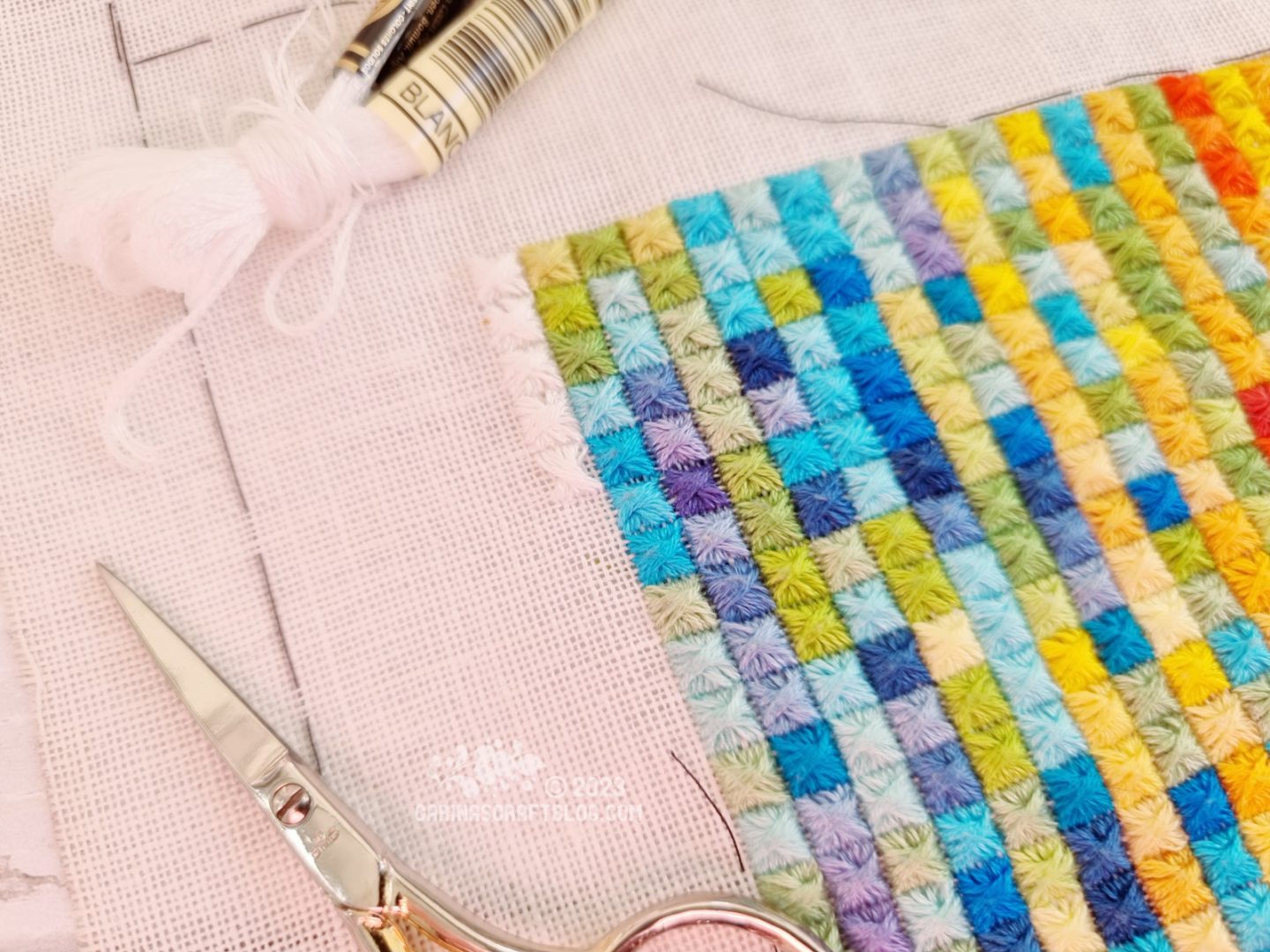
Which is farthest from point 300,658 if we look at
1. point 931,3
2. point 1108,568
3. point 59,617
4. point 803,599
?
point 931,3

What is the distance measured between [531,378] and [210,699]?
0.22 metres

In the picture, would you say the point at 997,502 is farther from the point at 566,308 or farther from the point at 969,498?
the point at 566,308

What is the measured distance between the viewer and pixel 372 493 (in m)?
0.50

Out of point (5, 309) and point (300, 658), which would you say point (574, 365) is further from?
point (5, 309)

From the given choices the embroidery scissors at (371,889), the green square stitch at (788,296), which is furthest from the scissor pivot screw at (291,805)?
the green square stitch at (788,296)

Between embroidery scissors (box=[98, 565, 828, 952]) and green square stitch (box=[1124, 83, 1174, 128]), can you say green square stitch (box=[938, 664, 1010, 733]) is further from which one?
green square stitch (box=[1124, 83, 1174, 128])

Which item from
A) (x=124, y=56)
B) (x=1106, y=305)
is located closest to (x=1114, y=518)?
(x=1106, y=305)

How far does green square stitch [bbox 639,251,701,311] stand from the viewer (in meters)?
0.54

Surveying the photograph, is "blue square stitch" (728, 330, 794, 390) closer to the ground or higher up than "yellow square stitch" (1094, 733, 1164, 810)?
higher up

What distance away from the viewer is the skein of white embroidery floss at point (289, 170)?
1.62 ft

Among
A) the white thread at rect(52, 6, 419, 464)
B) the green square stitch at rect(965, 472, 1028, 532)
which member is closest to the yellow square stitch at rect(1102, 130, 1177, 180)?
the green square stitch at rect(965, 472, 1028, 532)

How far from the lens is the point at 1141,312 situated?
22.1 inches

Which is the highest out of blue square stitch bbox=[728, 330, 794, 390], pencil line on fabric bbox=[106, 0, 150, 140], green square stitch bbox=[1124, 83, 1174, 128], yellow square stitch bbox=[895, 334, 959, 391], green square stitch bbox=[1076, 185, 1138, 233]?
pencil line on fabric bbox=[106, 0, 150, 140]

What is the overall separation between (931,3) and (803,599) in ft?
1.33
